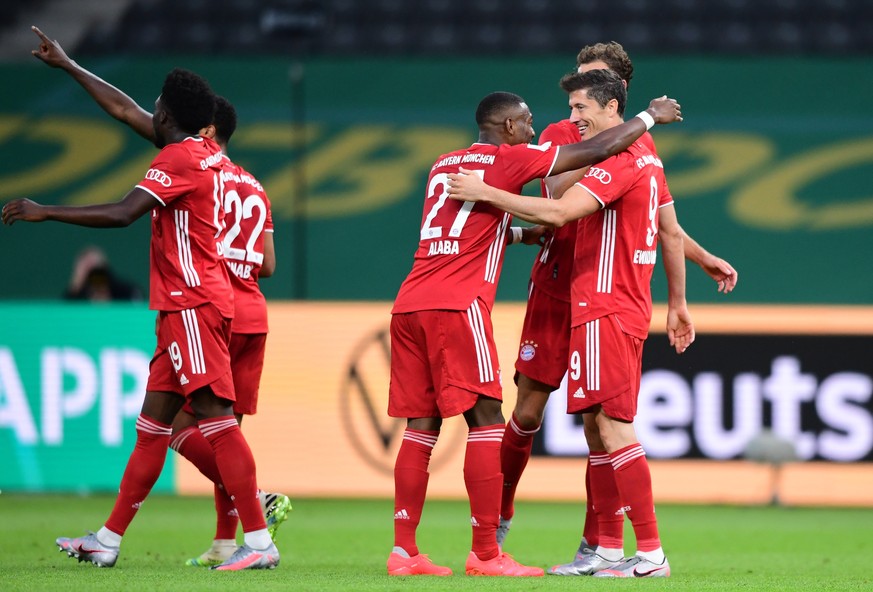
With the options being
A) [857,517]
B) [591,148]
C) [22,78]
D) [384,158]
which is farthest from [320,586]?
[22,78]

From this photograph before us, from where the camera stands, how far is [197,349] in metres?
5.57

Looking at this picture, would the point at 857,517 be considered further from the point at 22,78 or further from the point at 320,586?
the point at 22,78

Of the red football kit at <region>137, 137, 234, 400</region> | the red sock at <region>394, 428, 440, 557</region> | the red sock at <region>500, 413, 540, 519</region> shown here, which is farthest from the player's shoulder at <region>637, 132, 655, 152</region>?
the red football kit at <region>137, 137, 234, 400</region>

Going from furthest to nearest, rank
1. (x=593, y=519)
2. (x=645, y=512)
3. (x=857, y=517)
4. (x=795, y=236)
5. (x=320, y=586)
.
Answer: (x=795, y=236)
(x=857, y=517)
(x=593, y=519)
(x=645, y=512)
(x=320, y=586)

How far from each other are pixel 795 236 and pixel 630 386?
9.61m

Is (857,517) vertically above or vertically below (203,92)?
below

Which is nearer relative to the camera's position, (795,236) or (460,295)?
(460,295)

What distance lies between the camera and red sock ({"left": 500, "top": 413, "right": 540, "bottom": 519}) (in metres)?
6.09

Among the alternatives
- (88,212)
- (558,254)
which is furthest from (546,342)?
(88,212)

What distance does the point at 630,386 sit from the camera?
553 centimetres

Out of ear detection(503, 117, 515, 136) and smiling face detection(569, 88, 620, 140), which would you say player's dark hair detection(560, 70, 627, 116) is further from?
ear detection(503, 117, 515, 136)

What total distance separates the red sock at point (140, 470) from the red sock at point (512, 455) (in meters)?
1.53

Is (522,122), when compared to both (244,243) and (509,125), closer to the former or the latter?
(509,125)

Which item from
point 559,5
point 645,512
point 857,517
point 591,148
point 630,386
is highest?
point 559,5
